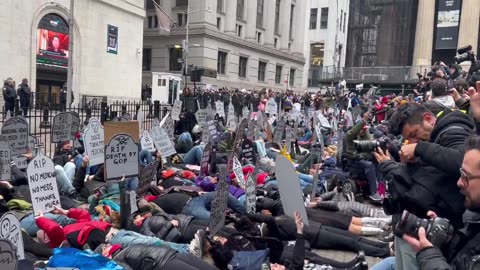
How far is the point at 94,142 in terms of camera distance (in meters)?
7.20

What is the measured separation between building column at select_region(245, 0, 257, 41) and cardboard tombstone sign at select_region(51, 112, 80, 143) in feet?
134

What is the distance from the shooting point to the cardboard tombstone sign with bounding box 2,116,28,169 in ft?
25.1

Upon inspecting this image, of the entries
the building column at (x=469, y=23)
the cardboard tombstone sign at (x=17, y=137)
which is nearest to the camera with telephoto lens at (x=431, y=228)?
the cardboard tombstone sign at (x=17, y=137)

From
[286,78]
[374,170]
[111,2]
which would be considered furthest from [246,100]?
[286,78]

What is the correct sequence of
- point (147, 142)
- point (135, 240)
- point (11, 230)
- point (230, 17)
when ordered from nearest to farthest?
→ 1. point (11, 230)
2. point (135, 240)
3. point (147, 142)
4. point (230, 17)

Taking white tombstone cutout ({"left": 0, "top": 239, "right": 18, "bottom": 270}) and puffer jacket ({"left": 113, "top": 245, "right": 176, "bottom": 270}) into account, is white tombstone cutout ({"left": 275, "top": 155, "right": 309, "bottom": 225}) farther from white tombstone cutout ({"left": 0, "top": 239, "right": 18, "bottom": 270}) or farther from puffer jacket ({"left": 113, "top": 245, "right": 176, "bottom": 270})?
white tombstone cutout ({"left": 0, "top": 239, "right": 18, "bottom": 270})

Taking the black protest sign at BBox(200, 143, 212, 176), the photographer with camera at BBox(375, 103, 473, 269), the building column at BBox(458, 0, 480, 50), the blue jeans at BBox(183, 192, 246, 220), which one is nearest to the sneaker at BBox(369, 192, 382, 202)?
the blue jeans at BBox(183, 192, 246, 220)

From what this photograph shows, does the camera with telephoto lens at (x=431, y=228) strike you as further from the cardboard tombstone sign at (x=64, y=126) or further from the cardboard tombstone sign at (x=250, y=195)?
the cardboard tombstone sign at (x=64, y=126)

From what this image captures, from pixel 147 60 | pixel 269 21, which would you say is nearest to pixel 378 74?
pixel 269 21

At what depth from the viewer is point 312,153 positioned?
420 inches

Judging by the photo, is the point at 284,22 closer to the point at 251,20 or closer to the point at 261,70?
the point at 261,70

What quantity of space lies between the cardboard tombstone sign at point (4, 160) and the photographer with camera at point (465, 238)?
615 centimetres

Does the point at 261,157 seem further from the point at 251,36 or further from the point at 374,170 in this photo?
the point at 251,36

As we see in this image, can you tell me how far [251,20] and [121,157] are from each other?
44804 mm
